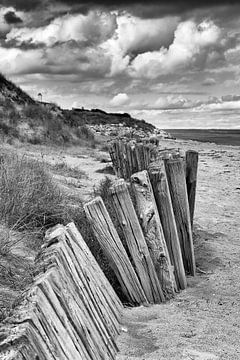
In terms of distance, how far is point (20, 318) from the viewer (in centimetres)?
161

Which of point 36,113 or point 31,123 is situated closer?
point 31,123

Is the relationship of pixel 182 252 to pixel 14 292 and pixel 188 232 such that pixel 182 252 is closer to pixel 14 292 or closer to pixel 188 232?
pixel 188 232

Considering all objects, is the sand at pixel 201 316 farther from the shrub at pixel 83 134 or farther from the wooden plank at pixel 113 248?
the shrub at pixel 83 134

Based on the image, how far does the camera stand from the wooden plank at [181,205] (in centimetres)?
386

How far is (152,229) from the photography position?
335cm

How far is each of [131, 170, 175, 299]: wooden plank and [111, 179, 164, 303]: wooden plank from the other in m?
0.10

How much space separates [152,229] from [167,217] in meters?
0.30

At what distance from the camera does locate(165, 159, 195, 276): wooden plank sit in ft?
12.7

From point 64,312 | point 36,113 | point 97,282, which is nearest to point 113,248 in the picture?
point 97,282

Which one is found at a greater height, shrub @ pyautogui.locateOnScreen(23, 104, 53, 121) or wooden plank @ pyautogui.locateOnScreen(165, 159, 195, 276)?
shrub @ pyautogui.locateOnScreen(23, 104, 53, 121)

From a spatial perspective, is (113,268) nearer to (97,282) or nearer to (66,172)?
(97,282)

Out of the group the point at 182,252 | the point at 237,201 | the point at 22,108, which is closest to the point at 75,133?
the point at 22,108

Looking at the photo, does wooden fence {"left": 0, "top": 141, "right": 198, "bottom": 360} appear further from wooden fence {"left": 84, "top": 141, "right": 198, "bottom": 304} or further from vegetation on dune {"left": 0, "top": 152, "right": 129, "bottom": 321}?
vegetation on dune {"left": 0, "top": 152, "right": 129, "bottom": 321}

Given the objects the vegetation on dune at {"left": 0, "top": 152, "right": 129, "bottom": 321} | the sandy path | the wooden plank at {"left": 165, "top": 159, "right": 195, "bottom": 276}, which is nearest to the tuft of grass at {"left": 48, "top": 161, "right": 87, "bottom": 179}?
the vegetation on dune at {"left": 0, "top": 152, "right": 129, "bottom": 321}
